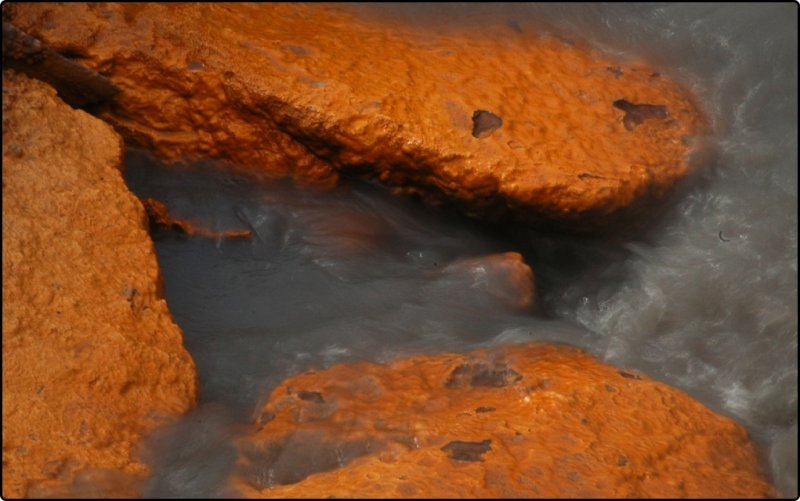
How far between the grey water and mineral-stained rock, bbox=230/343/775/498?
0.57 feet

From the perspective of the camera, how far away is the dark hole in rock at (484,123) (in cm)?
499

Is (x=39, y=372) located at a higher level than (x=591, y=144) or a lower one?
lower

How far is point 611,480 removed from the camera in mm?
3297

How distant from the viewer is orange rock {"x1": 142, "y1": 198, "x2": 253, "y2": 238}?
4777 millimetres

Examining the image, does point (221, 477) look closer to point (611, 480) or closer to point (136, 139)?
point (611, 480)

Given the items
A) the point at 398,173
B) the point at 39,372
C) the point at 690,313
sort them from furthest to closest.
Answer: the point at 398,173 → the point at 690,313 → the point at 39,372

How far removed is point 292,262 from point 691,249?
90.0 inches

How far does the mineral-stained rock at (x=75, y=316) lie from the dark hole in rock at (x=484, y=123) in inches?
74.8

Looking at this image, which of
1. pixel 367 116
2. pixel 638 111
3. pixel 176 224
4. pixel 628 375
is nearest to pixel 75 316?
pixel 176 224

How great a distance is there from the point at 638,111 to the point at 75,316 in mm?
3517

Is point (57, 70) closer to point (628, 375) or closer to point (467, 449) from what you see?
point (467, 449)

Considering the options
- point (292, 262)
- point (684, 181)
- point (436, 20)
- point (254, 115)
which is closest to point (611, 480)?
point (292, 262)

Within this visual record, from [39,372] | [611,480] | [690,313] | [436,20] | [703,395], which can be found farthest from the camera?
[436,20]

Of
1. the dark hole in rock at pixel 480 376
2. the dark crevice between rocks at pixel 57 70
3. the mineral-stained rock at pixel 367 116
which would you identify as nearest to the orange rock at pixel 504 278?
the mineral-stained rock at pixel 367 116
